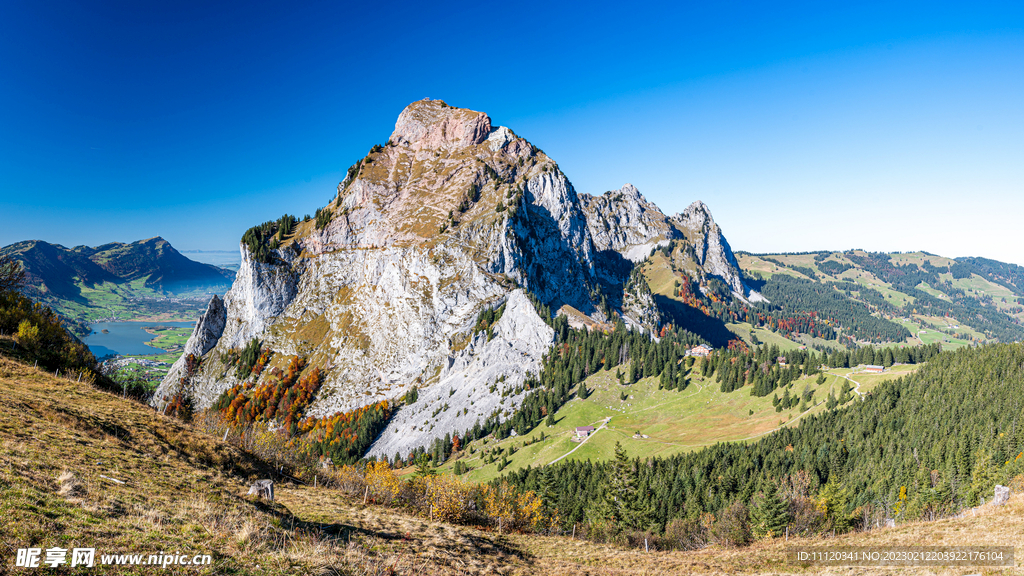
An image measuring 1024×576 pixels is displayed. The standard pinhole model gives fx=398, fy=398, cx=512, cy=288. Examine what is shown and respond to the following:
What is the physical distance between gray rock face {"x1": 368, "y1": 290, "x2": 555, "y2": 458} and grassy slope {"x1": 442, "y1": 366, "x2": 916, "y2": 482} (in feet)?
49.1

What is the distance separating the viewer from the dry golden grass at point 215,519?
14214 millimetres

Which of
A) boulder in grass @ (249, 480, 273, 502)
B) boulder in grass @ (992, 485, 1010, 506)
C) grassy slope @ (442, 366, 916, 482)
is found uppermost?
boulder in grass @ (249, 480, 273, 502)

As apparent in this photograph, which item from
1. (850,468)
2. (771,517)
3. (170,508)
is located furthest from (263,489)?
(850,468)

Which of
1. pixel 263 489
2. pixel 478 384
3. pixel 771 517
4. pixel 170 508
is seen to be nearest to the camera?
pixel 170 508

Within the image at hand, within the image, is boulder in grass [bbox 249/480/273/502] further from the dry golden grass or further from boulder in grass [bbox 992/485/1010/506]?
boulder in grass [bbox 992/485/1010/506]

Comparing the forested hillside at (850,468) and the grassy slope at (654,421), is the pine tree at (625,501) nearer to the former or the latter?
the forested hillside at (850,468)

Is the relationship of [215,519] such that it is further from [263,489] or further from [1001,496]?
[1001,496]

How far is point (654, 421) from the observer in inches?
4966

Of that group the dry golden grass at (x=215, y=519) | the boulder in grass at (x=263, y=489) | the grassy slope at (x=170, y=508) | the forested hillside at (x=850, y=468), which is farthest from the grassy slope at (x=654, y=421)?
the boulder in grass at (x=263, y=489)

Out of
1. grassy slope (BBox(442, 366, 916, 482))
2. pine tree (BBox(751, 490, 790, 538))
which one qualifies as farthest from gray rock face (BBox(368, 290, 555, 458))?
pine tree (BBox(751, 490, 790, 538))

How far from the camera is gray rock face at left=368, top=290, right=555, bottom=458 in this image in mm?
144625

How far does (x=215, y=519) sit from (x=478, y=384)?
141278mm

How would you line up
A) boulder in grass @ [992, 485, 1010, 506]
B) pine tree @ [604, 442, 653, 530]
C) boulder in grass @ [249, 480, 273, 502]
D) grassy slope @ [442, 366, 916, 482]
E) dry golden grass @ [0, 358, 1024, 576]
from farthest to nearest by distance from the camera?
1. grassy slope @ [442, 366, 916, 482]
2. pine tree @ [604, 442, 653, 530]
3. boulder in grass @ [992, 485, 1010, 506]
4. boulder in grass @ [249, 480, 273, 502]
5. dry golden grass @ [0, 358, 1024, 576]

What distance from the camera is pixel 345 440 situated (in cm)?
14550
